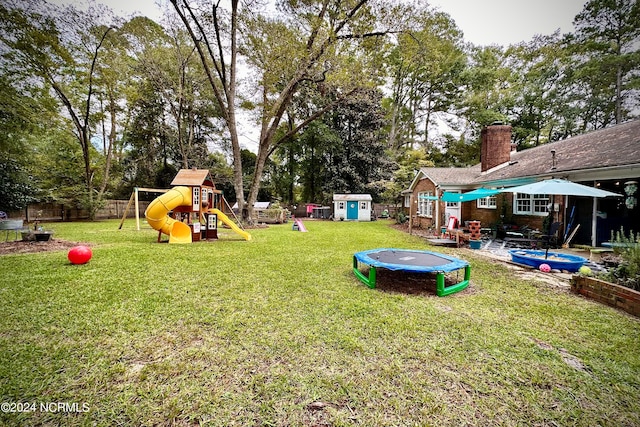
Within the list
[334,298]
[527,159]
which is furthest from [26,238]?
[527,159]

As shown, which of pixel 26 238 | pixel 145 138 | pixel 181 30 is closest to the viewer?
pixel 26 238

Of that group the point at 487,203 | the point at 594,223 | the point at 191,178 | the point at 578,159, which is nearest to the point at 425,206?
the point at 487,203

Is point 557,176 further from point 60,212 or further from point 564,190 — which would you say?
point 60,212

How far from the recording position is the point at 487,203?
13.8 meters

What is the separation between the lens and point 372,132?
28422 millimetres

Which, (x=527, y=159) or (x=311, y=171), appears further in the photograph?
(x=311, y=171)

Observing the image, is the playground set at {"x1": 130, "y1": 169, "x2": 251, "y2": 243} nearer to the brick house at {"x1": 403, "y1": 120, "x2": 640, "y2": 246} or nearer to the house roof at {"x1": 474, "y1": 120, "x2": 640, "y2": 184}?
the brick house at {"x1": 403, "y1": 120, "x2": 640, "y2": 246}

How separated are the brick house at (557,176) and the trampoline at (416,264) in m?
6.62

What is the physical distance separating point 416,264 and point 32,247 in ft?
38.3

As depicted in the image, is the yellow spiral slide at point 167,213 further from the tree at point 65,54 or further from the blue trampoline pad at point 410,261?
the tree at point 65,54

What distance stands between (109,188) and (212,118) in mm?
12005

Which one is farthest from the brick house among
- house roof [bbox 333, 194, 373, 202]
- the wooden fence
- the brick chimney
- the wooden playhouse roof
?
the wooden fence

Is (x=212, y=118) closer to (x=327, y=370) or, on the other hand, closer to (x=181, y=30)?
(x=181, y=30)

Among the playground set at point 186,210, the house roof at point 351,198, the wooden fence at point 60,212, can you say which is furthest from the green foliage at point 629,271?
the wooden fence at point 60,212
